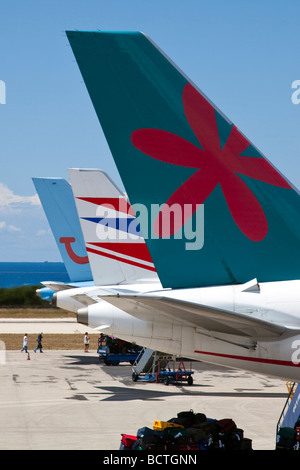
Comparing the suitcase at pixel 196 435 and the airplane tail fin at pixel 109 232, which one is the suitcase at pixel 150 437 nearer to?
the suitcase at pixel 196 435

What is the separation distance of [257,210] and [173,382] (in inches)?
1025

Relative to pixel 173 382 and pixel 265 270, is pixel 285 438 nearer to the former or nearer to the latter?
pixel 265 270

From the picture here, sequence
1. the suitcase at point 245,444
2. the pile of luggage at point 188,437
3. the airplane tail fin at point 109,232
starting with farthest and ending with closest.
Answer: the airplane tail fin at point 109,232 < the suitcase at point 245,444 < the pile of luggage at point 188,437

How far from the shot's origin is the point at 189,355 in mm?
12805

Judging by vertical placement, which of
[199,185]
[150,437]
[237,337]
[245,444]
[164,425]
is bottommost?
[245,444]

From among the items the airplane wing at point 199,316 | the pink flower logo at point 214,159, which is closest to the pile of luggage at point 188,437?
the airplane wing at point 199,316

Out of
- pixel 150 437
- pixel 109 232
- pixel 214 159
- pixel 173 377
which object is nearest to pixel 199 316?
pixel 214 159

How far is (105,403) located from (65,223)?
63.8ft

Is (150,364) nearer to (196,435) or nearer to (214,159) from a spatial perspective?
(196,435)

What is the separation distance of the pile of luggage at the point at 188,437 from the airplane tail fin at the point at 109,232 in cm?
981

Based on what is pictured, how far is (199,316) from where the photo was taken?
11.4 metres

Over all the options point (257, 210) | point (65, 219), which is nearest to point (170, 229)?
point (257, 210)

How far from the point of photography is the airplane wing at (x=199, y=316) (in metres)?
10.2
